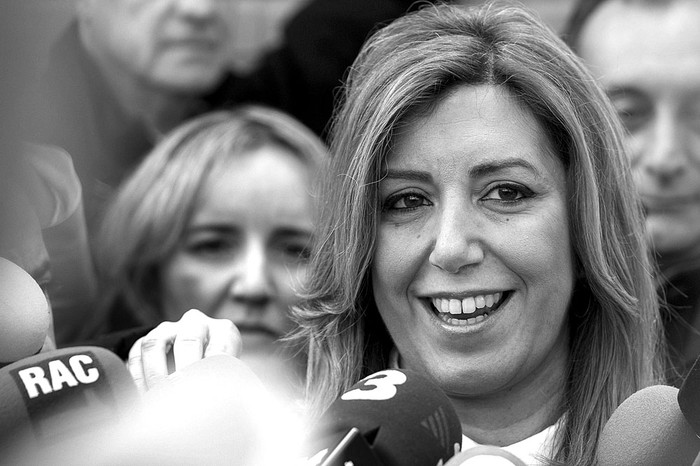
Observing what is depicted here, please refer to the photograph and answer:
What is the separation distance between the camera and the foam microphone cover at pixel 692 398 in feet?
4.92

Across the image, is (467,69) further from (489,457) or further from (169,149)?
(169,149)

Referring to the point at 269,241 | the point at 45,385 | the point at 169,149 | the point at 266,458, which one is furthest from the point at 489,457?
the point at 169,149

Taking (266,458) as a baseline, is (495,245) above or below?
above

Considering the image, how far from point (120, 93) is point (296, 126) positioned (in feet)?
2.00

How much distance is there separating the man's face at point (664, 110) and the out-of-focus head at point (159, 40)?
54.1 inches

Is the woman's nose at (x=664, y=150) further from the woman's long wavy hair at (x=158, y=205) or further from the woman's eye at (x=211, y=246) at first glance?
the woman's eye at (x=211, y=246)

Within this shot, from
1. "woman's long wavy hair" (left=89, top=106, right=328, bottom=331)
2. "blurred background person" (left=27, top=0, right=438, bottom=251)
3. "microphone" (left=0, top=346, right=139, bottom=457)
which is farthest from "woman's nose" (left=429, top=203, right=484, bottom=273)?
"blurred background person" (left=27, top=0, right=438, bottom=251)

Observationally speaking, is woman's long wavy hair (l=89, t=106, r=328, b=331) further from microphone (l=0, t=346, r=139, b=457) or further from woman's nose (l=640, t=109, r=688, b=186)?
microphone (l=0, t=346, r=139, b=457)

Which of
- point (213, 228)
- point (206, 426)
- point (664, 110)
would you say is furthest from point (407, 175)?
point (664, 110)

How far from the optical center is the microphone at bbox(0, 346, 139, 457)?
1336 millimetres

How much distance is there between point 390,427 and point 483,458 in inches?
5.2

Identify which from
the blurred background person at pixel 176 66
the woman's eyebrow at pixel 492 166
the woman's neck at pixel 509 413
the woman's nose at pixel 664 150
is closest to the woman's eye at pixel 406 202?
the woman's eyebrow at pixel 492 166

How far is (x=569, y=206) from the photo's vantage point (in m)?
2.16

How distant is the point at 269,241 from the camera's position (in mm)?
3451
